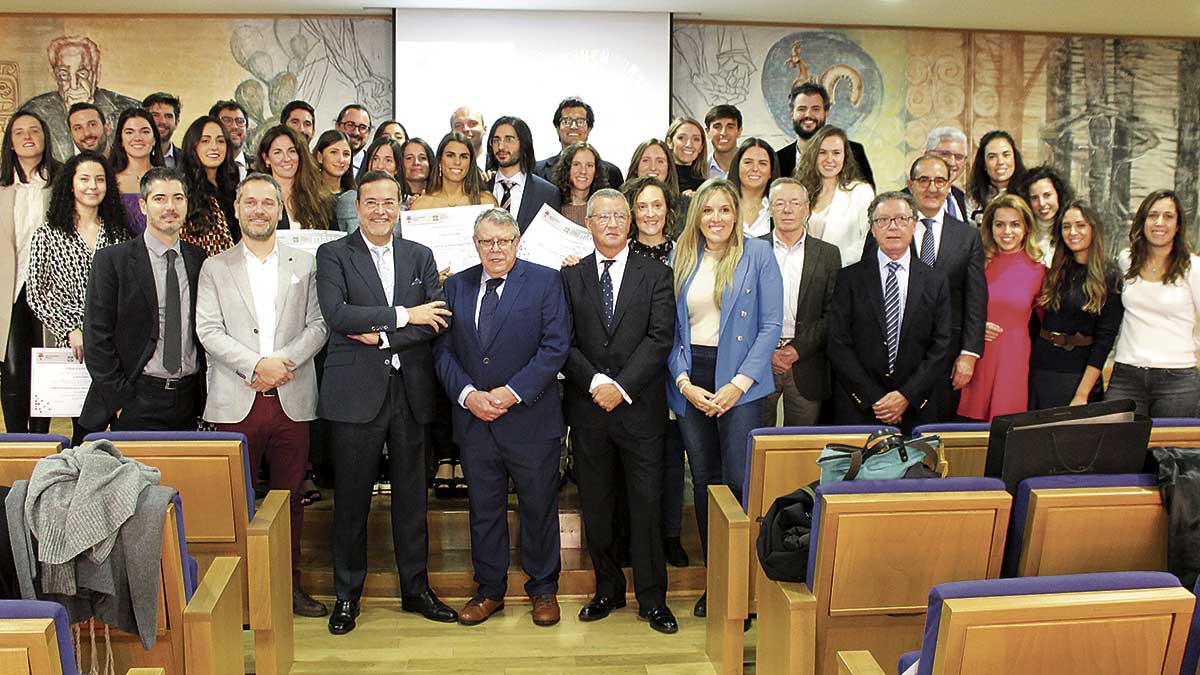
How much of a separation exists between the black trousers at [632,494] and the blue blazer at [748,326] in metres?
0.25

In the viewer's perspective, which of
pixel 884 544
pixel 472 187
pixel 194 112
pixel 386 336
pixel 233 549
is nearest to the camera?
pixel 884 544

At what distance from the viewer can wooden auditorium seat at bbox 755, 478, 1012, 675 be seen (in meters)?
2.39

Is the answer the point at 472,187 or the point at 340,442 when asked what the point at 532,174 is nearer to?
the point at 472,187

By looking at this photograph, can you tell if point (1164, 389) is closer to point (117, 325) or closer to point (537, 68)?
point (117, 325)

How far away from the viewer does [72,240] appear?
3992 mm

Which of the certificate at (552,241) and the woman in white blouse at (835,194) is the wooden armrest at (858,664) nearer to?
the certificate at (552,241)

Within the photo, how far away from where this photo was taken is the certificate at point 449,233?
4062mm

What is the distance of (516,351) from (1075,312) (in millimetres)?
2203

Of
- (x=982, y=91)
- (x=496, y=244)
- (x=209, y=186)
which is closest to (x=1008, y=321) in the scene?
(x=496, y=244)

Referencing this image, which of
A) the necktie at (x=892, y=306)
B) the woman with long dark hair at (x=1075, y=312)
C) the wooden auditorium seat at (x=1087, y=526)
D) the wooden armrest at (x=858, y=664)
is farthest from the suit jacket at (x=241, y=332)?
the woman with long dark hair at (x=1075, y=312)

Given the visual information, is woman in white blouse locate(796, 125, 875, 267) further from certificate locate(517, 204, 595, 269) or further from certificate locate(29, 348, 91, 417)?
certificate locate(29, 348, 91, 417)

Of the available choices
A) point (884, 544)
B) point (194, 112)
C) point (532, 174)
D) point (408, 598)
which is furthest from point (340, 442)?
point (194, 112)

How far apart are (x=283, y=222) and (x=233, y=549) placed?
5.37ft

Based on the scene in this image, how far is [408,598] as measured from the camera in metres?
3.82
